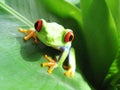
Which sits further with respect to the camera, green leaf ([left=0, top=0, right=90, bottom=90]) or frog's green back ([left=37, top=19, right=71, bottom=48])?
frog's green back ([left=37, top=19, right=71, bottom=48])

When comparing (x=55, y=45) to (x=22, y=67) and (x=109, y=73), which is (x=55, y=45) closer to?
(x=22, y=67)

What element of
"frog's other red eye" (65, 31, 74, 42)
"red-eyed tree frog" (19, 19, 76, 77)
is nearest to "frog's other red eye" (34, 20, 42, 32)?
"red-eyed tree frog" (19, 19, 76, 77)

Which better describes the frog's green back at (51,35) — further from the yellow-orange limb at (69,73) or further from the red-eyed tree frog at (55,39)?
the yellow-orange limb at (69,73)

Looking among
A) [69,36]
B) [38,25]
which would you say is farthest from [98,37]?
[38,25]

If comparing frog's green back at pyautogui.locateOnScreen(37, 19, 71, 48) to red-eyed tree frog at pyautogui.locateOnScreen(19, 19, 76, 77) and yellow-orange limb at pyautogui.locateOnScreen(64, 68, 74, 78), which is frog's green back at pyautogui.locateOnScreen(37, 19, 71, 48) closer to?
red-eyed tree frog at pyautogui.locateOnScreen(19, 19, 76, 77)

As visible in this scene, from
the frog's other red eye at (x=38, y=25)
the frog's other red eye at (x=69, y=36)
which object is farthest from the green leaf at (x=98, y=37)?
the frog's other red eye at (x=38, y=25)

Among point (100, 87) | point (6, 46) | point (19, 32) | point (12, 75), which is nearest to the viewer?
point (12, 75)

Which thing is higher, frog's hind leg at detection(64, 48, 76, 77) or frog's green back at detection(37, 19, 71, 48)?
frog's green back at detection(37, 19, 71, 48)

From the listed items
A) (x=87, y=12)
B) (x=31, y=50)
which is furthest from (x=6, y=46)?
(x=87, y=12)
